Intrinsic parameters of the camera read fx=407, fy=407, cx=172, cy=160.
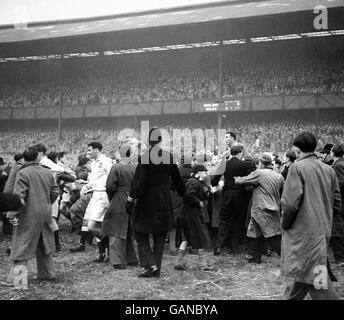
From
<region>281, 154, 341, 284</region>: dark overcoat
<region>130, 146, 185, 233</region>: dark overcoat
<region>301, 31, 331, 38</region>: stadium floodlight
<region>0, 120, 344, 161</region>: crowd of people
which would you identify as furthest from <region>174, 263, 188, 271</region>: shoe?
<region>301, 31, 331, 38</region>: stadium floodlight

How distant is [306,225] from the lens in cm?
356

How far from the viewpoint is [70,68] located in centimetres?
2852

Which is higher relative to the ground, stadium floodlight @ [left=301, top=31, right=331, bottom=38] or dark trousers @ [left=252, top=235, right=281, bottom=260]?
stadium floodlight @ [left=301, top=31, right=331, bottom=38]

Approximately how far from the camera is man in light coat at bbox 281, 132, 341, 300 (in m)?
3.51

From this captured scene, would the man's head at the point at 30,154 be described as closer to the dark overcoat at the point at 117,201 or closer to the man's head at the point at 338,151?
the dark overcoat at the point at 117,201

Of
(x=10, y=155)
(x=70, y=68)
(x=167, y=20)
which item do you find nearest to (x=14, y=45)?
(x=70, y=68)

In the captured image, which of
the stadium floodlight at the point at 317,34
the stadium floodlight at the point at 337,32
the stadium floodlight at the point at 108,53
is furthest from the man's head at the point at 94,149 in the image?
the stadium floodlight at the point at 108,53

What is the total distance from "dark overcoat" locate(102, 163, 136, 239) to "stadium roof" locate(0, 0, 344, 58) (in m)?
14.7

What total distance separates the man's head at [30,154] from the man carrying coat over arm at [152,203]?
127 cm

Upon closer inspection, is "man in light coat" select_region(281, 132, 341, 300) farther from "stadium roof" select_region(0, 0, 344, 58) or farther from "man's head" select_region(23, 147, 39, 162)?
"stadium roof" select_region(0, 0, 344, 58)

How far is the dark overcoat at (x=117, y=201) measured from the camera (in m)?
5.85

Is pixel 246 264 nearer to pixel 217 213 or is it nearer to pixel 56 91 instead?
pixel 217 213

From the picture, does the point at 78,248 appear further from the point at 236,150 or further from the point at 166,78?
the point at 166,78

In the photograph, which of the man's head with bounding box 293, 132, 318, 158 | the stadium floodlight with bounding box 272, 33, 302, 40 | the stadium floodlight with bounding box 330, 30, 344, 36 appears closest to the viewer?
→ the man's head with bounding box 293, 132, 318, 158
